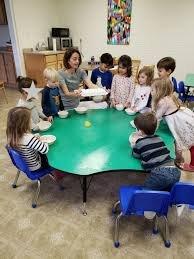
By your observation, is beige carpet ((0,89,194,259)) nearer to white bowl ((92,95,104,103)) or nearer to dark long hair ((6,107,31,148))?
dark long hair ((6,107,31,148))

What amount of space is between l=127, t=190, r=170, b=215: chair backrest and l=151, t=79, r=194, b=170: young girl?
73 centimetres

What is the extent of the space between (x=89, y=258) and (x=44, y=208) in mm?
608

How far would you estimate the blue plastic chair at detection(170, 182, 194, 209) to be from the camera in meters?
1.25

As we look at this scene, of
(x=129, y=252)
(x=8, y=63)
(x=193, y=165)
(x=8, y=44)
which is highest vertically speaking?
(x=8, y=44)

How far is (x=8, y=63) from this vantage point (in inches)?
204

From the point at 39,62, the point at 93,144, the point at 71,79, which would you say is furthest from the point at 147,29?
the point at 93,144

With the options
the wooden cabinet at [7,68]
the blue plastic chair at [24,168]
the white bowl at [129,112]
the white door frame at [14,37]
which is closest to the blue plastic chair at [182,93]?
the white bowl at [129,112]

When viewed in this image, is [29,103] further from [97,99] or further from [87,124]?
[97,99]

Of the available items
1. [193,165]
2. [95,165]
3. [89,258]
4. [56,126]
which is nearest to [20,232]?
[89,258]

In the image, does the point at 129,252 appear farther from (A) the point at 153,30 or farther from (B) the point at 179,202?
(A) the point at 153,30

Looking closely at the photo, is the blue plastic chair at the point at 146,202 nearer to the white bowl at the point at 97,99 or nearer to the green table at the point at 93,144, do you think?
the green table at the point at 93,144

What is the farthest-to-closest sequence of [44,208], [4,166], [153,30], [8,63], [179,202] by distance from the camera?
[8,63], [153,30], [4,166], [44,208], [179,202]

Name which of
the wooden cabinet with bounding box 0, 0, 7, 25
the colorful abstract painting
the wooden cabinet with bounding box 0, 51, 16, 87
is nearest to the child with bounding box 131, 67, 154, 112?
the colorful abstract painting

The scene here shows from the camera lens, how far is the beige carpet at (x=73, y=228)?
4.78 ft
